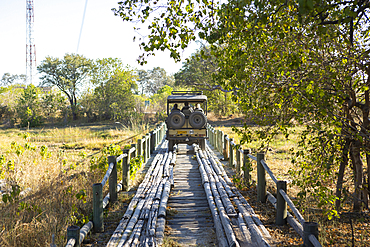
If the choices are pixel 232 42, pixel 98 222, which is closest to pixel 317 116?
pixel 232 42

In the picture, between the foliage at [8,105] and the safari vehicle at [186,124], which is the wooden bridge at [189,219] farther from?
the foliage at [8,105]

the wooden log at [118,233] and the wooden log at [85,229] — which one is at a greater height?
the wooden log at [85,229]

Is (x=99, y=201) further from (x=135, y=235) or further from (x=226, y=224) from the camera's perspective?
(x=226, y=224)

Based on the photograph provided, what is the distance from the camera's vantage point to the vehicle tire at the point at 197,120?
13375mm

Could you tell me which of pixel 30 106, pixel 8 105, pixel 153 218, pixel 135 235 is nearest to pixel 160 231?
pixel 135 235

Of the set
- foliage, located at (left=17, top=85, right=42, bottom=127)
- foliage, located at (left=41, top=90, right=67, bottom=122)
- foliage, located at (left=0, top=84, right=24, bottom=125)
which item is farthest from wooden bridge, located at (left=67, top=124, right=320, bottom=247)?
foliage, located at (left=0, top=84, right=24, bottom=125)

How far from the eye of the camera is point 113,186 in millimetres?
6609

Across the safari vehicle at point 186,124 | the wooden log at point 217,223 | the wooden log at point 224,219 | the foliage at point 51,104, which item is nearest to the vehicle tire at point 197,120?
the safari vehicle at point 186,124

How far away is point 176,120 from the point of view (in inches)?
528

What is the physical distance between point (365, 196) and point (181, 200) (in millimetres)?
3622

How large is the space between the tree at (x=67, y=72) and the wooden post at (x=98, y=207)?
46.0 m

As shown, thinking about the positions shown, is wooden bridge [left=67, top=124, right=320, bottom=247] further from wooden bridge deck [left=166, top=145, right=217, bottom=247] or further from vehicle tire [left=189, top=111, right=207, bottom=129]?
vehicle tire [left=189, top=111, right=207, bottom=129]

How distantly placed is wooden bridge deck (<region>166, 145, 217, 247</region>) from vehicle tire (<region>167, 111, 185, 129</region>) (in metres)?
3.92

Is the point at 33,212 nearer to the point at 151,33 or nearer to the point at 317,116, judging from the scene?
the point at 151,33
